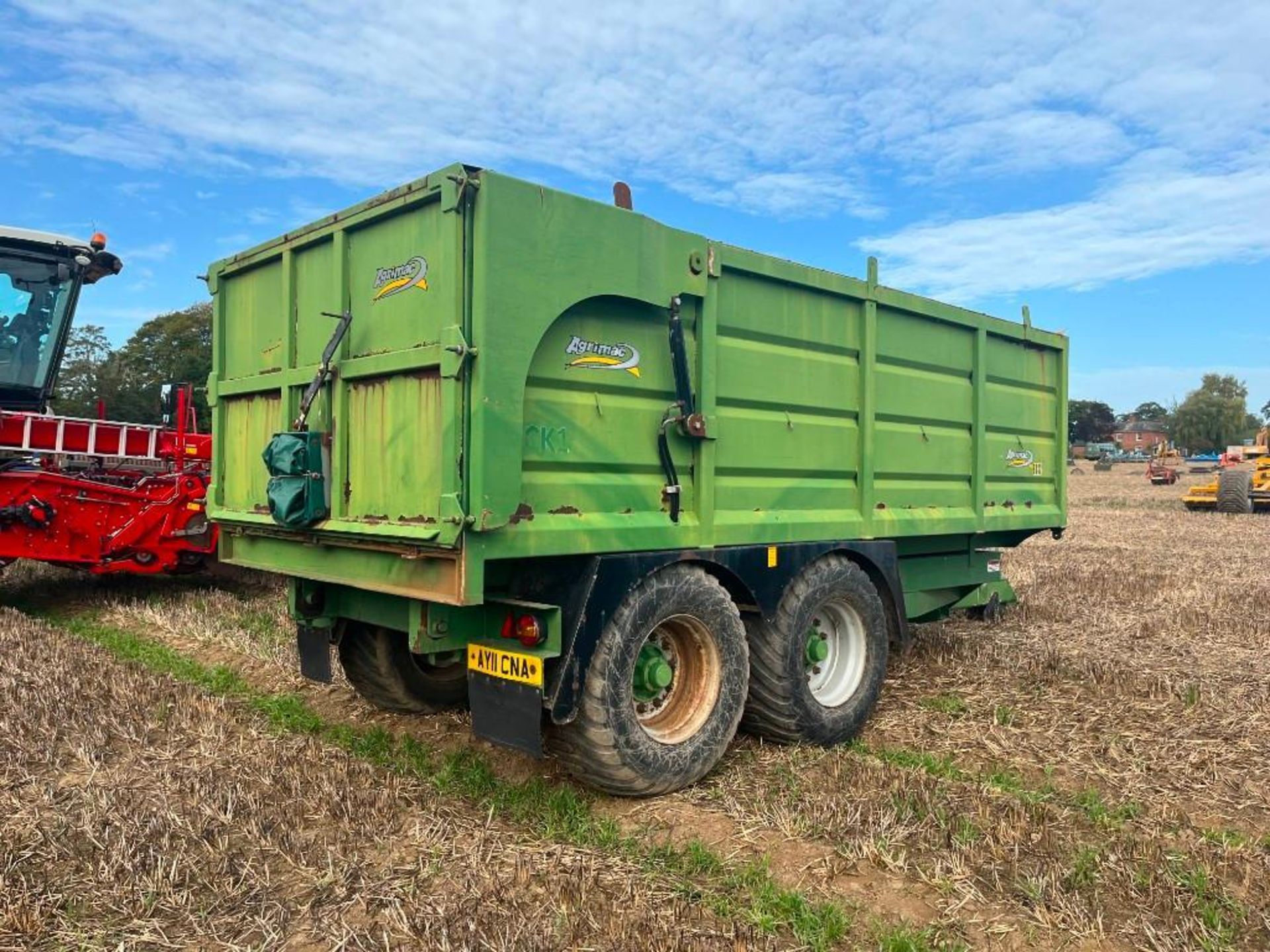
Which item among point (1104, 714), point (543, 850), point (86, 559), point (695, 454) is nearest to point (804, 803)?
point (543, 850)

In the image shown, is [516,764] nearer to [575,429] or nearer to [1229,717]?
[575,429]

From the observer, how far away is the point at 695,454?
428 centimetres

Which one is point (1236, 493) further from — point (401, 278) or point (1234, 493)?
Answer: point (401, 278)

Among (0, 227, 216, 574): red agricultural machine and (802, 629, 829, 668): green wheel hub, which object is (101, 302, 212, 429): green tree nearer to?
(0, 227, 216, 574): red agricultural machine

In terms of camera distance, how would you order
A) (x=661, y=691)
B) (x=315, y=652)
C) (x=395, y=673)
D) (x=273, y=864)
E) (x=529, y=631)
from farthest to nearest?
(x=395, y=673) → (x=315, y=652) → (x=661, y=691) → (x=529, y=631) → (x=273, y=864)

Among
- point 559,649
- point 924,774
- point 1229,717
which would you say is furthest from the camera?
point 1229,717

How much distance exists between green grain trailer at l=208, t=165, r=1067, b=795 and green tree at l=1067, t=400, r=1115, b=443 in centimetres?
9219

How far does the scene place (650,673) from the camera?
404cm

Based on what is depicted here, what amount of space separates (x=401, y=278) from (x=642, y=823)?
2314mm

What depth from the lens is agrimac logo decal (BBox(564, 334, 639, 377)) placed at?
→ 3.83 meters

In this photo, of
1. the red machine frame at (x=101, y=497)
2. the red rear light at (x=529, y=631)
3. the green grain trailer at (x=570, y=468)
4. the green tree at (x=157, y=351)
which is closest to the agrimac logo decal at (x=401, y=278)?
the green grain trailer at (x=570, y=468)

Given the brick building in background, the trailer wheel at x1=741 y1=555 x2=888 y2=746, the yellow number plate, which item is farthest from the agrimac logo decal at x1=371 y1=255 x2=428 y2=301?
the brick building in background

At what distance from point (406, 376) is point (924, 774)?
2764 millimetres

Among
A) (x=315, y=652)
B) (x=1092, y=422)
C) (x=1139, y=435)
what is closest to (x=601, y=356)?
(x=315, y=652)
